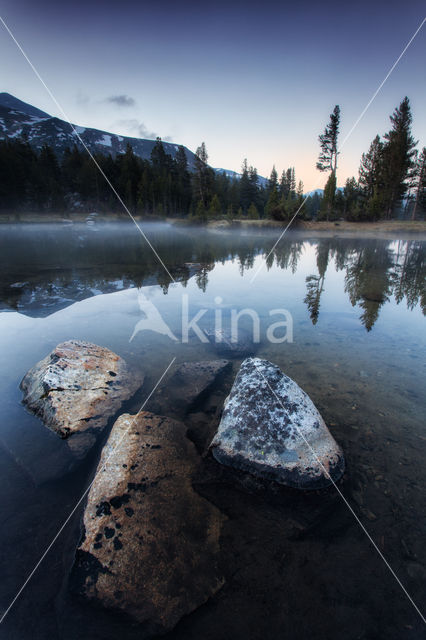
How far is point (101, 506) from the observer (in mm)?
2664

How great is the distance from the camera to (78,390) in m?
4.30

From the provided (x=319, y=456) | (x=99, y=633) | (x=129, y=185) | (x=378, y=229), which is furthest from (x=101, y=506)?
(x=129, y=185)

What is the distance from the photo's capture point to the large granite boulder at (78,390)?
3.82 metres

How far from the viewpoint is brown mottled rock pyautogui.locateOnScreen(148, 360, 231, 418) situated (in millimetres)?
4535

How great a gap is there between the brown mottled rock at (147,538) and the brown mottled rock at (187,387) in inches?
43.3

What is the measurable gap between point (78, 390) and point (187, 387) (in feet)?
6.04

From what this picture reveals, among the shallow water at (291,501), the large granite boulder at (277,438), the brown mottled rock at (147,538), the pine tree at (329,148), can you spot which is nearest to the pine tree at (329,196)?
the pine tree at (329,148)

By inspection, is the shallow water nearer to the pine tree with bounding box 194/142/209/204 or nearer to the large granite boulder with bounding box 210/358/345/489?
the large granite boulder with bounding box 210/358/345/489

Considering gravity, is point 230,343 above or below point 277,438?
below

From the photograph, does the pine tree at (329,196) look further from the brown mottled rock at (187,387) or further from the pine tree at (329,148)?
the brown mottled rock at (187,387)

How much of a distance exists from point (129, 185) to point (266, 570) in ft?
280

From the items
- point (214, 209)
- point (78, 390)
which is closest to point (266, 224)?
point (214, 209)

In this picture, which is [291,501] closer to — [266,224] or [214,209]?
[266,224]

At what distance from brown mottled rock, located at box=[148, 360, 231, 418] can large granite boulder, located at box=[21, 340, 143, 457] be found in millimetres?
591
